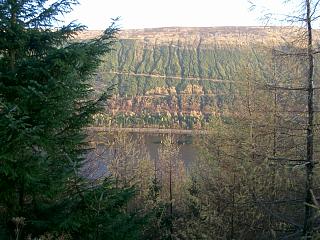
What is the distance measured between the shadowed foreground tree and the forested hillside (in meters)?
70.3

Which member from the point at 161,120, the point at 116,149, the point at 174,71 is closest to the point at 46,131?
the point at 116,149

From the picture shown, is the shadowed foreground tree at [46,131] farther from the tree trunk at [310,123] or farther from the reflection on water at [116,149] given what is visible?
the tree trunk at [310,123]

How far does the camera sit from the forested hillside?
339ft

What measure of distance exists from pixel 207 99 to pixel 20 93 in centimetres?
10901

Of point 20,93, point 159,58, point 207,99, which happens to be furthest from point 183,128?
point 20,93

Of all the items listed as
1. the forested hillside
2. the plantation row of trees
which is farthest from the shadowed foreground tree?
the plantation row of trees

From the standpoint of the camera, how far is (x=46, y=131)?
6996 millimetres

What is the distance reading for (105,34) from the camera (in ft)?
26.8

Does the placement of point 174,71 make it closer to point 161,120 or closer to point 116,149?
point 161,120

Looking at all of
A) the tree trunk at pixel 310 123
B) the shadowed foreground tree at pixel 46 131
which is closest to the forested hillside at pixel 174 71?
the tree trunk at pixel 310 123

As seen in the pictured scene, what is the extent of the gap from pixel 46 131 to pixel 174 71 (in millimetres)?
138189

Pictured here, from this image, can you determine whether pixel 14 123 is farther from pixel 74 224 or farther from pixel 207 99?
pixel 207 99

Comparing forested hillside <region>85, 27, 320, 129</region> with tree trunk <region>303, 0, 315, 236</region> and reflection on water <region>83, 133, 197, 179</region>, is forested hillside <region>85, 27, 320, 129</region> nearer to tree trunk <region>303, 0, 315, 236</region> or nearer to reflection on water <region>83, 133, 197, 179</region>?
reflection on water <region>83, 133, 197, 179</region>

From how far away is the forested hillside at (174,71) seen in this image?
10331 centimetres
